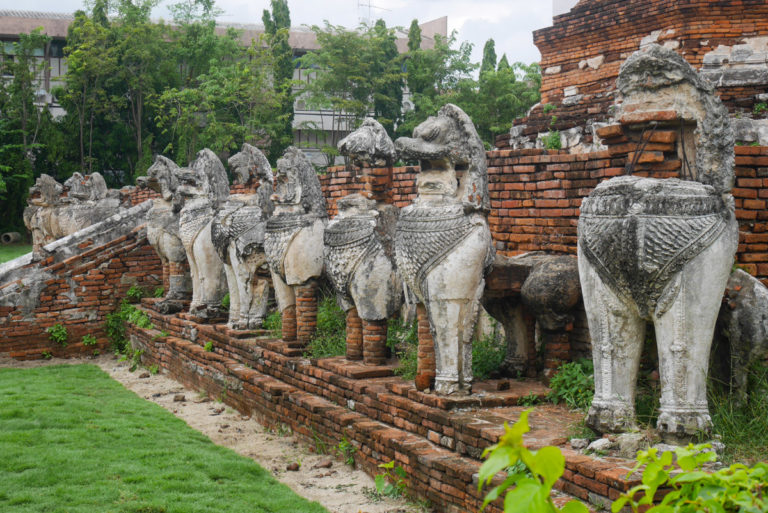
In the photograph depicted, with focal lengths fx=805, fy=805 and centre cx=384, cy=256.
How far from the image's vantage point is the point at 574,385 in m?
5.00

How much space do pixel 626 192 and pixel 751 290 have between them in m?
0.99

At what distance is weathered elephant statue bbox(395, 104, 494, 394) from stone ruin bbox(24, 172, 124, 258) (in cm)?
1158

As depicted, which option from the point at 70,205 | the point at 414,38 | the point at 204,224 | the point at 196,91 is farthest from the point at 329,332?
the point at 414,38

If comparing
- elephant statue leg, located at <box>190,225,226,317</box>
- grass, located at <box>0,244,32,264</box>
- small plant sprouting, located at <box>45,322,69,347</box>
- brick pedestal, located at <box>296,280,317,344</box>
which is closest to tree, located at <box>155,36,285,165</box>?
grass, located at <box>0,244,32,264</box>

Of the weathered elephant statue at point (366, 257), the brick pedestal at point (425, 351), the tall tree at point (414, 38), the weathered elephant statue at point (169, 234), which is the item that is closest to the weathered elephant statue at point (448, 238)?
the brick pedestal at point (425, 351)

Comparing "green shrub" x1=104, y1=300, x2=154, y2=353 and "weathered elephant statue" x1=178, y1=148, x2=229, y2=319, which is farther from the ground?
"weathered elephant statue" x1=178, y1=148, x2=229, y2=319

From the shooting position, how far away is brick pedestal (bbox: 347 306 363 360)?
6.61 m

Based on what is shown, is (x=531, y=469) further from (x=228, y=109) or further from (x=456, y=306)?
(x=228, y=109)

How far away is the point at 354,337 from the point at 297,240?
1.11m

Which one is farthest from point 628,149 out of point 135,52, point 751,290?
point 135,52

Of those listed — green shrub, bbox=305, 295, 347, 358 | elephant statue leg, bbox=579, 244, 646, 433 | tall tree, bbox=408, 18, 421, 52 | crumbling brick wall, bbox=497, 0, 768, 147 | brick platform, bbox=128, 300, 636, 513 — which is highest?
tall tree, bbox=408, 18, 421, 52

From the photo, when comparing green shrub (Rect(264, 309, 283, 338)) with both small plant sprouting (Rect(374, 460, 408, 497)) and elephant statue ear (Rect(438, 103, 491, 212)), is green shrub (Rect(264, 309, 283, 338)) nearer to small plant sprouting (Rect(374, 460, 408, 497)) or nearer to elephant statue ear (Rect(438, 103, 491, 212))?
small plant sprouting (Rect(374, 460, 408, 497))

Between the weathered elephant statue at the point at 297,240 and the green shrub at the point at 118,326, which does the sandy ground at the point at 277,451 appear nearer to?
the weathered elephant statue at the point at 297,240

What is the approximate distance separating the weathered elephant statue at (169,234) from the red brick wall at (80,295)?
1.45m
